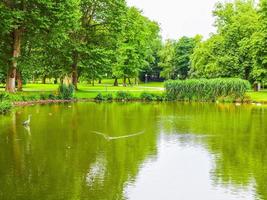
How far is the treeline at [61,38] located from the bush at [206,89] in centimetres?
856

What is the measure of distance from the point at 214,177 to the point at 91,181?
4.12 metres

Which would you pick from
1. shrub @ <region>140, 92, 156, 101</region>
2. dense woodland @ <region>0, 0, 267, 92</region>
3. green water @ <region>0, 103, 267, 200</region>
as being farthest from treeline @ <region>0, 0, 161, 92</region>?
green water @ <region>0, 103, 267, 200</region>

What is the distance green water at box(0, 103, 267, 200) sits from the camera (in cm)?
1367

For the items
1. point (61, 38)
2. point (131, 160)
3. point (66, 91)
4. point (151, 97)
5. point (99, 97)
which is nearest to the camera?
point (131, 160)

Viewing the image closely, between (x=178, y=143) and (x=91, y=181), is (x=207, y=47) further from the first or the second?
(x=91, y=181)

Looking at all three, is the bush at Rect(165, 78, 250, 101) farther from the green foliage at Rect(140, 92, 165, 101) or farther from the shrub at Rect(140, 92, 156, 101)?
the shrub at Rect(140, 92, 156, 101)

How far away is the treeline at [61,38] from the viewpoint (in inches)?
1801

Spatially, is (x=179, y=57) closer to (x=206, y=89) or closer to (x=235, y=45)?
(x=235, y=45)

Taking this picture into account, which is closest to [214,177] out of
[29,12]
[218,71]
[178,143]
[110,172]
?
[110,172]

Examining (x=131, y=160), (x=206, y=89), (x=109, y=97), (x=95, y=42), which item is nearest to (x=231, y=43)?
(x=206, y=89)

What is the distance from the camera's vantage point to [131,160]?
1812cm

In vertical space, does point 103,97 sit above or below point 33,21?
below

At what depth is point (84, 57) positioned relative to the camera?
57.7 meters

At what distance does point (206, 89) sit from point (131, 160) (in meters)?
39.8
